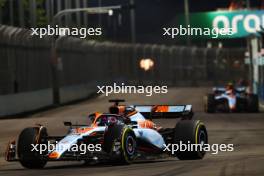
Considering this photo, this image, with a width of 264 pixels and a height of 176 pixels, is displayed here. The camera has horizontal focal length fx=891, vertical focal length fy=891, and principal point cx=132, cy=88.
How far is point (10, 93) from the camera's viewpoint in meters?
35.9

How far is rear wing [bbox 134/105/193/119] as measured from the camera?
16250 mm

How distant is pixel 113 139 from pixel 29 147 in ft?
4.68

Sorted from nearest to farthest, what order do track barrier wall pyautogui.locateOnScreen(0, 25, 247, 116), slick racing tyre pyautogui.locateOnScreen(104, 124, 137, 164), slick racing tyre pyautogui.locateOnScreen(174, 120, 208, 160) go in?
slick racing tyre pyautogui.locateOnScreen(104, 124, 137, 164), slick racing tyre pyautogui.locateOnScreen(174, 120, 208, 160), track barrier wall pyautogui.locateOnScreen(0, 25, 247, 116)

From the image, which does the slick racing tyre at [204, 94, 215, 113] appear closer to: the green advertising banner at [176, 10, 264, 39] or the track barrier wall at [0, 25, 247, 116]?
the track barrier wall at [0, 25, 247, 116]

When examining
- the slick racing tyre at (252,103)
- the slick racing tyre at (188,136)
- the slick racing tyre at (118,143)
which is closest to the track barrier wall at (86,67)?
the slick racing tyre at (252,103)

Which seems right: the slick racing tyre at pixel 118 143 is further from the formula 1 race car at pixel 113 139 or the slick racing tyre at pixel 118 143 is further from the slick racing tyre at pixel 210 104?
the slick racing tyre at pixel 210 104

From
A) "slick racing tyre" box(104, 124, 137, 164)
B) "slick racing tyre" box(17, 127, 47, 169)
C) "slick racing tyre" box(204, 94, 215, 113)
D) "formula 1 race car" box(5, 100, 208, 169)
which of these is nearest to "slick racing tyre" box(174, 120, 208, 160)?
"formula 1 race car" box(5, 100, 208, 169)

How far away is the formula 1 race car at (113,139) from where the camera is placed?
551 inches

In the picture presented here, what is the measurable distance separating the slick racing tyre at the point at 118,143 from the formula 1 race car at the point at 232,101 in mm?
19674

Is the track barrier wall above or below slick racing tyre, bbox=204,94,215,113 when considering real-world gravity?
above

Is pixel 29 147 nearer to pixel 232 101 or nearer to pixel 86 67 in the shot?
pixel 232 101

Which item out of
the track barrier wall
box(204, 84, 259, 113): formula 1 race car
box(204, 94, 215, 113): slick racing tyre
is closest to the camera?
box(204, 84, 259, 113): formula 1 race car

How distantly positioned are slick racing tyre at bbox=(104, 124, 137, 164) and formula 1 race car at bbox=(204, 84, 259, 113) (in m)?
19.7

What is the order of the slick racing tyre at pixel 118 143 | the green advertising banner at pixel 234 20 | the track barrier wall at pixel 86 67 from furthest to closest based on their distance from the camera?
the green advertising banner at pixel 234 20 → the track barrier wall at pixel 86 67 → the slick racing tyre at pixel 118 143
